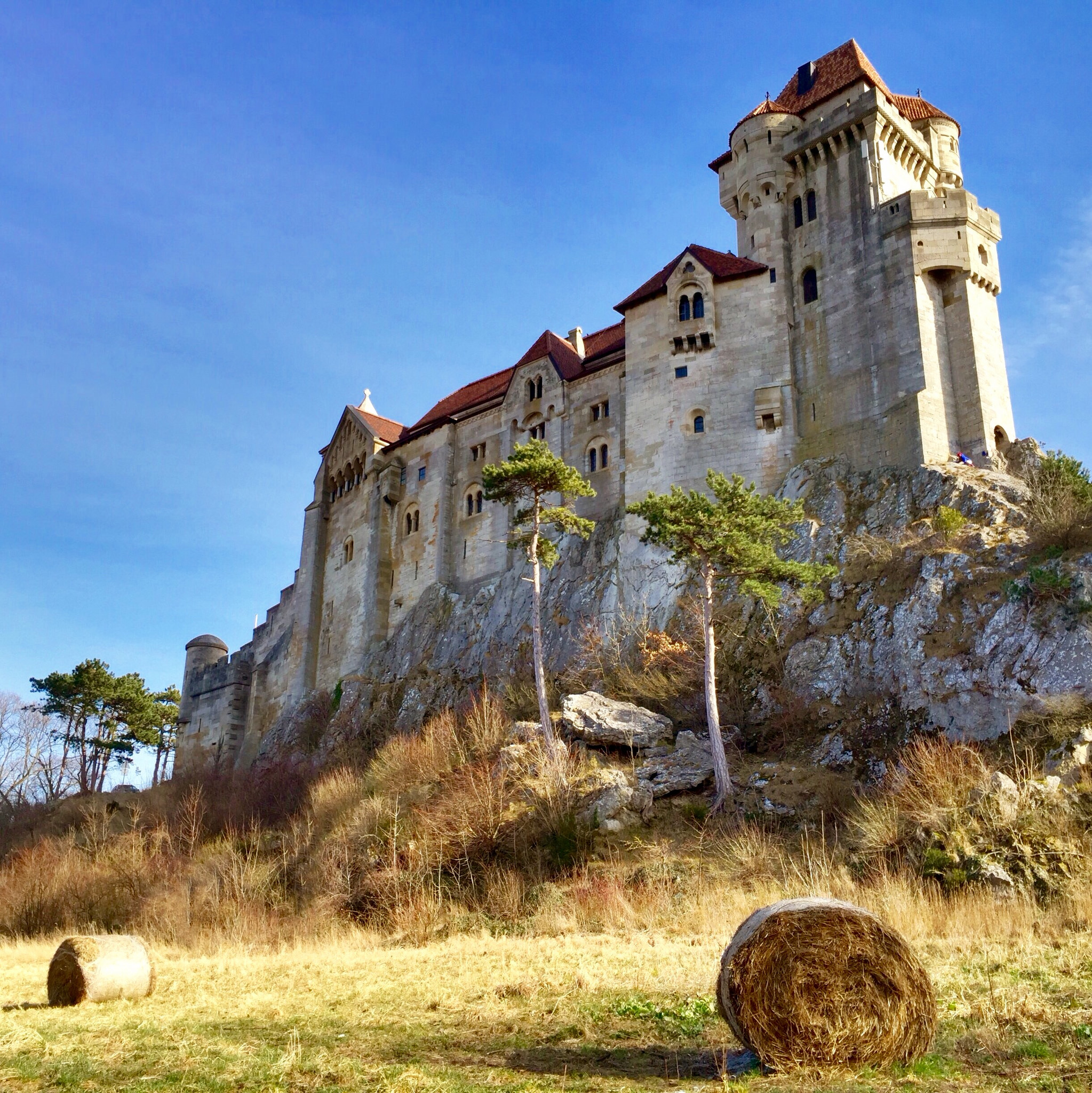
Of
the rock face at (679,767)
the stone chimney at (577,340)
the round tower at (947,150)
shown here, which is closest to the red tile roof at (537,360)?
the stone chimney at (577,340)

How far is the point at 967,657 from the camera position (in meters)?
28.4

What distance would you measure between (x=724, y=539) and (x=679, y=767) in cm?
643

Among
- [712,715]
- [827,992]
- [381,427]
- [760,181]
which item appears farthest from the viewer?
[381,427]

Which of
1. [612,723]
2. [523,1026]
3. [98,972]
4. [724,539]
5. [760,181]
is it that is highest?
[760,181]

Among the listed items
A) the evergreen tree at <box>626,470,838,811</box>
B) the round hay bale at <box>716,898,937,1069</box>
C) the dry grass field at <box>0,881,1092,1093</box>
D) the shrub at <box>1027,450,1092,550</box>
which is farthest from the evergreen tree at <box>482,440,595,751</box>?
the round hay bale at <box>716,898,937,1069</box>

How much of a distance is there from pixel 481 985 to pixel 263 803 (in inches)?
1183

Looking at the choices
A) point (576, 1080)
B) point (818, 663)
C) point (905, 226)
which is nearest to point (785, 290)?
point (905, 226)

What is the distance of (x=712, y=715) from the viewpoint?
27.8m

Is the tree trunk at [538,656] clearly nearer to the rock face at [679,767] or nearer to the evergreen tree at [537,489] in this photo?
the evergreen tree at [537,489]

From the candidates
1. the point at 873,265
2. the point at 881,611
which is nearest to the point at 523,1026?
the point at 881,611

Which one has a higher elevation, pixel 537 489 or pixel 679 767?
pixel 537 489

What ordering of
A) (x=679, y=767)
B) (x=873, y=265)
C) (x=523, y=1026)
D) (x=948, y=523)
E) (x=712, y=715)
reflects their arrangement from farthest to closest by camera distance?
(x=873, y=265), (x=948, y=523), (x=679, y=767), (x=712, y=715), (x=523, y=1026)

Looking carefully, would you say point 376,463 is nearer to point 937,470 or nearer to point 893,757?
point 937,470

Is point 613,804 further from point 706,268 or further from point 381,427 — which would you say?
point 381,427
